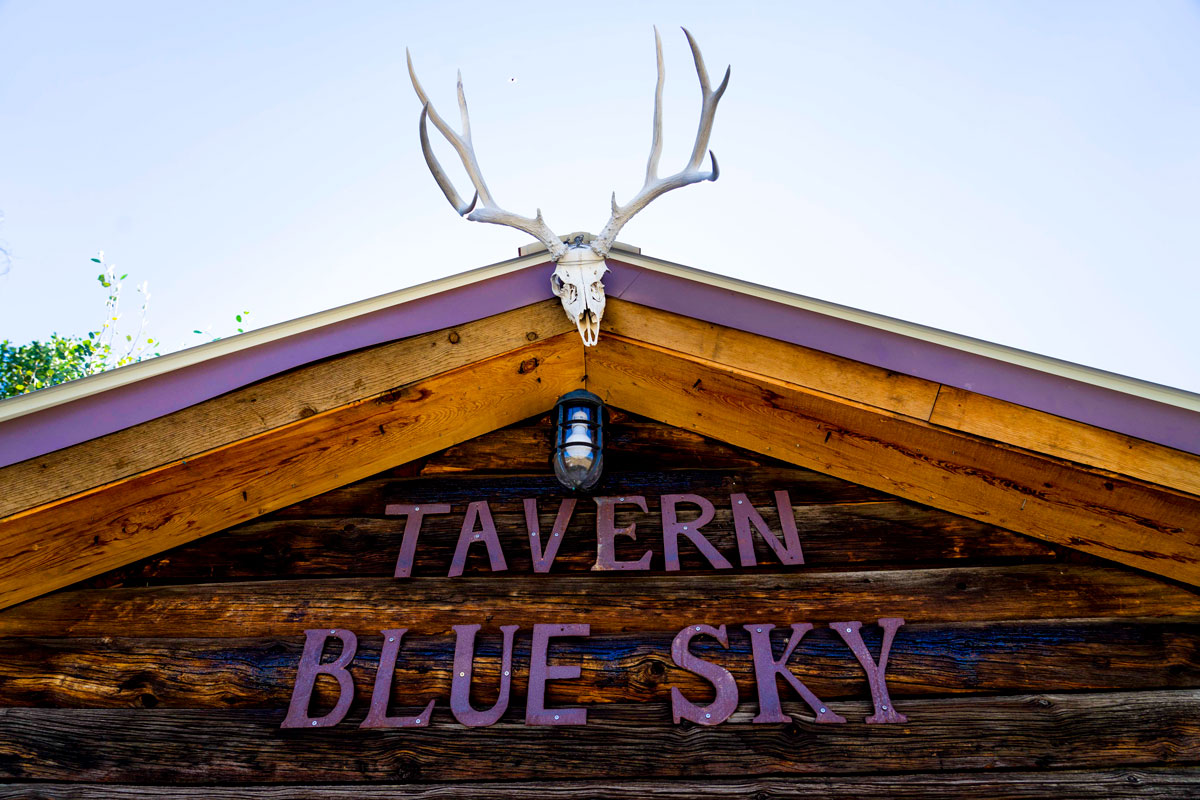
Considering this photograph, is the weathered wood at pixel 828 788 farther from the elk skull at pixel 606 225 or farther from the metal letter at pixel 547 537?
the elk skull at pixel 606 225

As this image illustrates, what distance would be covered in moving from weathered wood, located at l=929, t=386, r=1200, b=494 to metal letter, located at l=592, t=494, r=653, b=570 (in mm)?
1078

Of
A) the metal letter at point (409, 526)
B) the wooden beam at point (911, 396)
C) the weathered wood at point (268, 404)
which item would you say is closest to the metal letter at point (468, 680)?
the metal letter at point (409, 526)

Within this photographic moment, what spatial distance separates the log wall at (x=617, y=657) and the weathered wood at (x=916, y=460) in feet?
0.25

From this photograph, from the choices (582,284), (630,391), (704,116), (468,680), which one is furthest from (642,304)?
(468,680)

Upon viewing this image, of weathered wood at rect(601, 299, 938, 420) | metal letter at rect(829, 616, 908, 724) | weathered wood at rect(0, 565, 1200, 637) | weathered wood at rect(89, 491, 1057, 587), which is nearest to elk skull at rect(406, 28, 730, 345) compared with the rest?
weathered wood at rect(601, 299, 938, 420)

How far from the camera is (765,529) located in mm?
2867

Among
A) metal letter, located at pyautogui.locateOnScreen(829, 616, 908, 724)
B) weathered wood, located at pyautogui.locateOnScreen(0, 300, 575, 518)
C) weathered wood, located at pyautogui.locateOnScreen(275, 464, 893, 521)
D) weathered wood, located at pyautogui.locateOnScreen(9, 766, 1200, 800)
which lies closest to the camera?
weathered wood, located at pyautogui.locateOnScreen(9, 766, 1200, 800)

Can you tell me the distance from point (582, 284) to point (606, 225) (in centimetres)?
23

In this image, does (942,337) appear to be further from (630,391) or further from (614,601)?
(614,601)

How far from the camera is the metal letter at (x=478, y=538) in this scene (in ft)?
9.14

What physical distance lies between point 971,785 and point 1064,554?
0.96 meters

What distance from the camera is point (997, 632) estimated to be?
260 cm

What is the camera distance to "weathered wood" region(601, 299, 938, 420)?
2.67 m

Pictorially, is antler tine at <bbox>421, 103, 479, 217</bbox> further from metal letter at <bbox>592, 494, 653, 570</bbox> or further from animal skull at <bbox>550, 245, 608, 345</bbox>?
metal letter at <bbox>592, 494, 653, 570</bbox>
